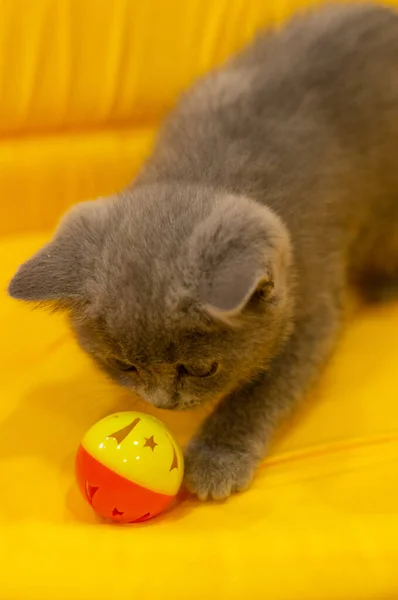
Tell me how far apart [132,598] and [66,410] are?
1.57ft

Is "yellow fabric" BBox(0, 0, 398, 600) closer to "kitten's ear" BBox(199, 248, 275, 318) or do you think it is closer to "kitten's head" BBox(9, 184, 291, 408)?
"kitten's head" BBox(9, 184, 291, 408)

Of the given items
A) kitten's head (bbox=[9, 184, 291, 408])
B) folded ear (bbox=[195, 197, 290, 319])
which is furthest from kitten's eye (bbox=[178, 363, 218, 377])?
folded ear (bbox=[195, 197, 290, 319])

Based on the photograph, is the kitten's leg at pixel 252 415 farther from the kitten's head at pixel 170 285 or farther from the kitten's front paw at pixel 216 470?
the kitten's head at pixel 170 285

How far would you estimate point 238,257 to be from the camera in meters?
1.01

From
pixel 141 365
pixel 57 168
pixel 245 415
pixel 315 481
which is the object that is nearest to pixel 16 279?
pixel 141 365

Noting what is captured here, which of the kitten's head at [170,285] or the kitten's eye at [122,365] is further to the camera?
the kitten's eye at [122,365]

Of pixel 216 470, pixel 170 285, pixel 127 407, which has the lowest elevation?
pixel 216 470

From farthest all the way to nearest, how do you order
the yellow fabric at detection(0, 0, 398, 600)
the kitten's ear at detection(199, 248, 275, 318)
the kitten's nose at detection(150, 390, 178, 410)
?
the kitten's nose at detection(150, 390, 178, 410) → the yellow fabric at detection(0, 0, 398, 600) → the kitten's ear at detection(199, 248, 275, 318)

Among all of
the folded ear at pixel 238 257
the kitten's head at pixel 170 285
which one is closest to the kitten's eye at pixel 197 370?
the kitten's head at pixel 170 285

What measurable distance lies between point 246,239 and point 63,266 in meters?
0.29

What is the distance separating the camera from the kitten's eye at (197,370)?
3.69 ft

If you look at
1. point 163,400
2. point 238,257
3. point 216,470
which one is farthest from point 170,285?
point 216,470

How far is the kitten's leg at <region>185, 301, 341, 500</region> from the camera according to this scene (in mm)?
1229

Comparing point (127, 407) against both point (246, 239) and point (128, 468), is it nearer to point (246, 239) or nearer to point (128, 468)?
point (128, 468)
